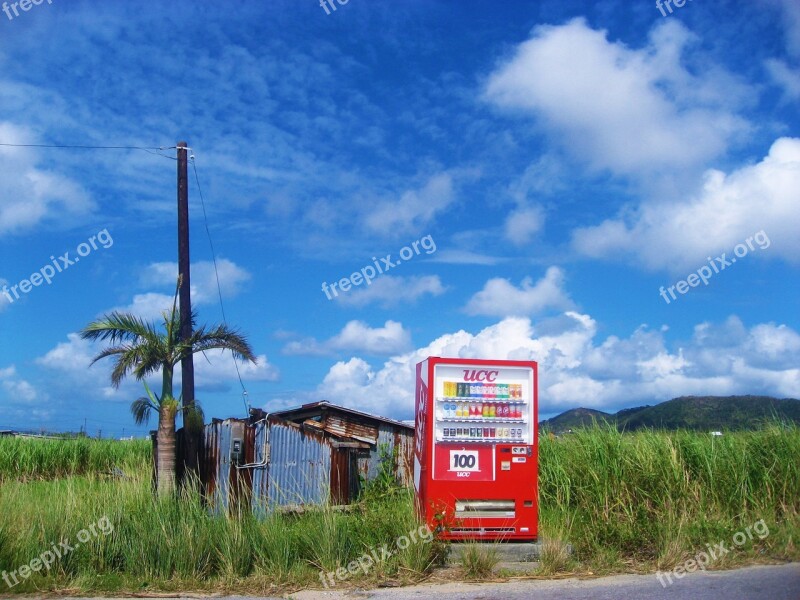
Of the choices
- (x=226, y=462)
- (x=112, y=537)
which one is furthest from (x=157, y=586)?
(x=226, y=462)

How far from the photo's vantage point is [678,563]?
29.3 ft

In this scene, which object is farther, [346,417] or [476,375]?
[346,417]

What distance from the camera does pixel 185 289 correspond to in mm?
16672

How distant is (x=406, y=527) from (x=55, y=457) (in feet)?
71.2

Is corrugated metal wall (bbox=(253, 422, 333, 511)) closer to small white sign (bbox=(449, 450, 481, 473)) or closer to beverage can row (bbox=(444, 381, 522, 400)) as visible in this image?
small white sign (bbox=(449, 450, 481, 473))

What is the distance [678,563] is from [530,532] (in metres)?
1.85

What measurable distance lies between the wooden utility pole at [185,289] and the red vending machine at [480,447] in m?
5.96

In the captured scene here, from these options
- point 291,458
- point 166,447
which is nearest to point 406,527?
point 291,458

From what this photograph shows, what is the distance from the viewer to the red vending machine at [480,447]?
9.73m

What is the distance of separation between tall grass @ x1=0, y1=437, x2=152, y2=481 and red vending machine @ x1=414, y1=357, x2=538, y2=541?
17.0 m

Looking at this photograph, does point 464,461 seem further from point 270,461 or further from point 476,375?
point 270,461

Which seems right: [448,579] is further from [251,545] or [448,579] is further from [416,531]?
[251,545]

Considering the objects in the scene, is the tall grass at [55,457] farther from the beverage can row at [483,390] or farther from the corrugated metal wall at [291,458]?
the beverage can row at [483,390]

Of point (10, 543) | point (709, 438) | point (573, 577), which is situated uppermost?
point (709, 438)
